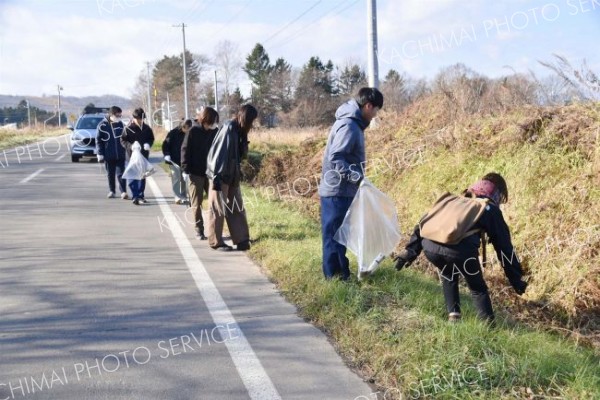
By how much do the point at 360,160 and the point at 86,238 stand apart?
4540 millimetres

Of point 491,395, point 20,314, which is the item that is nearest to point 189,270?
point 20,314

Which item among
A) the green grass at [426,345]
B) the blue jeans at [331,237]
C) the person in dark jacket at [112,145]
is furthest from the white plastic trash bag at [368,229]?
the person in dark jacket at [112,145]

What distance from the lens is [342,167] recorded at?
18.7 feet

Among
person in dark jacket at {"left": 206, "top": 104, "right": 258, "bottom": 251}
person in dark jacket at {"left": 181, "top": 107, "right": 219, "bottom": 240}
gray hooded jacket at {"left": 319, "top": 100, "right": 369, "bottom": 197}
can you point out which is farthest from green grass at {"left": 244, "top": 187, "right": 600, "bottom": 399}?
person in dark jacket at {"left": 181, "top": 107, "right": 219, "bottom": 240}

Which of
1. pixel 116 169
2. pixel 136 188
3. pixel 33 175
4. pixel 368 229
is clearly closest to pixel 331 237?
pixel 368 229

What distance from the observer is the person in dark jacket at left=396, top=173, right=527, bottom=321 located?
462 centimetres

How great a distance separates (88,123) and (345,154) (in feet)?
64.9

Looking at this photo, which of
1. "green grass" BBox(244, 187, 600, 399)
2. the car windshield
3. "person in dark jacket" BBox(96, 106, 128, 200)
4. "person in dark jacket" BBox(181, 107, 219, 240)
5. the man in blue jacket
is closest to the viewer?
"green grass" BBox(244, 187, 600, 399)

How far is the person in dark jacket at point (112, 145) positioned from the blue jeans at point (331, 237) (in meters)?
7.40

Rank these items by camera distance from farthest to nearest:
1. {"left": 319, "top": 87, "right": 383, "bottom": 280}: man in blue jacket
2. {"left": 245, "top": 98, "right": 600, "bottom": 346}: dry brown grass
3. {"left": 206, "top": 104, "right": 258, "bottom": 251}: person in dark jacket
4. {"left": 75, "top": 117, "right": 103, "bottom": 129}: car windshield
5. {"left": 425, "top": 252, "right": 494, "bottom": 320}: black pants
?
1. {"left": 75, "top": 117, "right": 103, "bottom": 129}: car windshield
2. {"left": 206, "top": 104, "right": 258, "bottom": 251}: person in dark jacket
3. {"left": 245, "top": 98, "right": 600, "bottom": 346}: dry brown grass
4. {"left": 319, "top": 87, "right": 383, "bottom": 280}: man in blue jacket
5. {"left": 425, "top": 252, "right": 494, "bottom": 320}: black pants

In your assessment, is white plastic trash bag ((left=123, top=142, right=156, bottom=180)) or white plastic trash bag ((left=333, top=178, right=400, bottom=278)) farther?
white plastic trash bag ((left=123, top=142, right=156, bottom=180))

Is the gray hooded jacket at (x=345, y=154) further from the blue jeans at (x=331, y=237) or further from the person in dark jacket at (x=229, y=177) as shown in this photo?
the person in dark jacket at (x=229, y=177)

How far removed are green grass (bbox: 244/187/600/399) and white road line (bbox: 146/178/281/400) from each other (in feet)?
2.16

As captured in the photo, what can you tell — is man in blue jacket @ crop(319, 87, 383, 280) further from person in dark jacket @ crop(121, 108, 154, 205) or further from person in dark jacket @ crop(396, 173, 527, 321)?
person in dark jacket @ crop(121, 108, 154, 205)
